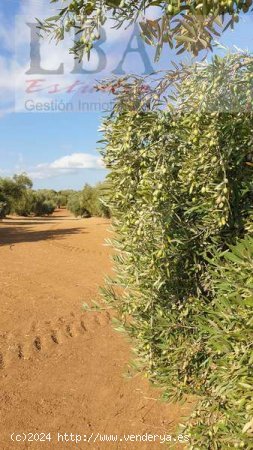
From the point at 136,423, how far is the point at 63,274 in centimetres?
1028

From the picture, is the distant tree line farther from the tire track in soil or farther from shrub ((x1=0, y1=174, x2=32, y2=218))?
the tire track in soil

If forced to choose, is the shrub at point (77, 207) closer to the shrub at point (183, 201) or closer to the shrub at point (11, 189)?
the shrub at point (11, 189)

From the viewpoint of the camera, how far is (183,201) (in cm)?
401

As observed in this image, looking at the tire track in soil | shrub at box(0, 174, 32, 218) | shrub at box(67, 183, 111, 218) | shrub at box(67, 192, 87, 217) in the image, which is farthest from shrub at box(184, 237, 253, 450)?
shrub at box(67, 192, 87, 217)

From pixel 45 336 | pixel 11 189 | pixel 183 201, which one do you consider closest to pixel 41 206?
pixel 11 189

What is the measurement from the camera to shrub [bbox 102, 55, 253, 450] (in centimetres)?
362

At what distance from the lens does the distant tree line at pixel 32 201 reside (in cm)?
5147

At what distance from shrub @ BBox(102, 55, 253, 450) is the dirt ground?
34.4 inches

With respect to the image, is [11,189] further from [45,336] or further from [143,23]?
[143,23]

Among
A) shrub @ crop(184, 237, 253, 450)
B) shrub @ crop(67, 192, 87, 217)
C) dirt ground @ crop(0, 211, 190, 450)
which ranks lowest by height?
dirt ground @ crop(0, 211, 190, 450)

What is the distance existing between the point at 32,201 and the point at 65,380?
67.0m

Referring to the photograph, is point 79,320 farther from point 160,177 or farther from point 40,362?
point 160,177

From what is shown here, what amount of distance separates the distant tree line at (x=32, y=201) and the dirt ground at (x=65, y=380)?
3007 centimetres

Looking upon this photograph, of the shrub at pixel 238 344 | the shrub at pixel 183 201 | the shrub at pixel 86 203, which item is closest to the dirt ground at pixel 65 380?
the shrub at pixel 183 201
